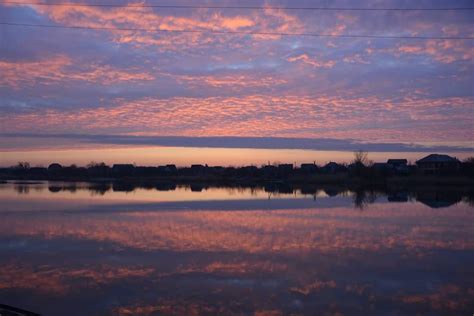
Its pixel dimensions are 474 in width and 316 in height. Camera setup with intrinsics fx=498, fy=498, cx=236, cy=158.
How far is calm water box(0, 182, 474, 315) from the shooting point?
9078 millimetres

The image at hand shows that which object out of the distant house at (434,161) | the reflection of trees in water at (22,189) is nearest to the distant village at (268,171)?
the distant house at (434,161)

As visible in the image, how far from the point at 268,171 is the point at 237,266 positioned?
85315 mm

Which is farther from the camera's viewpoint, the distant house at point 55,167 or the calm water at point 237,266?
the distant house at point 55,167

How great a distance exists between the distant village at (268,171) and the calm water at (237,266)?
144 ft

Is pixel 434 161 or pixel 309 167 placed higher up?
pixel 434 161

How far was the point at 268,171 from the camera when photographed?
97.2 meters

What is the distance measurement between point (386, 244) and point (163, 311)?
894 cm

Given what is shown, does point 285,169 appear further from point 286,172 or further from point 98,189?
point 98,189

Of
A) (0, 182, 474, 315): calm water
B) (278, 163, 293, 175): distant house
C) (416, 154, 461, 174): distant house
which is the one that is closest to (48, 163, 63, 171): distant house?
(278, 163, 293, 175): distant house

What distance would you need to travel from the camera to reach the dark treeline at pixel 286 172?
198ft

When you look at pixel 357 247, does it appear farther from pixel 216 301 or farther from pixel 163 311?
pixel 163 311

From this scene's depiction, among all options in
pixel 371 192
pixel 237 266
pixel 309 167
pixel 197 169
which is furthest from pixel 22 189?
pixel 197 169

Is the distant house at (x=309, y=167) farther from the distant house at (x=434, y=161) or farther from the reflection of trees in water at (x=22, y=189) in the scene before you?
the reflection of trees in water at (x=22, y=189)

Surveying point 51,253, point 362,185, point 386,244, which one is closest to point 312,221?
point 386,244
